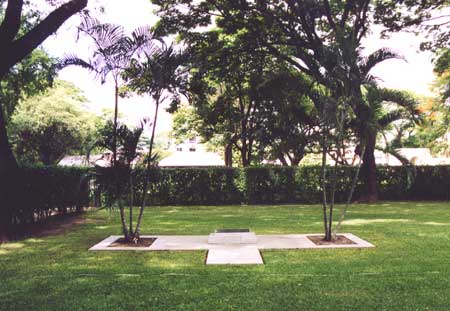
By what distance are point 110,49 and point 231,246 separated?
448 cm

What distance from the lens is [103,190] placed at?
8.40 m

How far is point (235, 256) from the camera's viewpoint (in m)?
7.20

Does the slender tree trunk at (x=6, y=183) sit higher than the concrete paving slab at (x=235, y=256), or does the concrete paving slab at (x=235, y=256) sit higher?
the slender tree trunk at (x=6, y=183)

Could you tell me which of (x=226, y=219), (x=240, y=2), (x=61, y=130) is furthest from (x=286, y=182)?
(x=61, y=130)

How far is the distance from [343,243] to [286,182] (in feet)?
32.8

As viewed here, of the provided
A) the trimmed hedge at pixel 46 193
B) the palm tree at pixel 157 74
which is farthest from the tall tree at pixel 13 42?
the palm tree at pixel 157 74

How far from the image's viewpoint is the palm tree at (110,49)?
8508mm

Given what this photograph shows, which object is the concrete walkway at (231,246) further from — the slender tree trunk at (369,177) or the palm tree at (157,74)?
the slender tree trunk at (369,177)

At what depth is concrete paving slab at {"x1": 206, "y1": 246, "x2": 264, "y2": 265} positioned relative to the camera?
22.2 feet

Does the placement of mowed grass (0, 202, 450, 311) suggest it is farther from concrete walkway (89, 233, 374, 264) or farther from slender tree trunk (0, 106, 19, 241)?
slender tree trunk (0, 106, 19, 241)

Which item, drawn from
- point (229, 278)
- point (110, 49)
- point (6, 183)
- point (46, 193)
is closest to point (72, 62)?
point (110, 49)

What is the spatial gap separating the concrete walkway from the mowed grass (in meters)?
0.25

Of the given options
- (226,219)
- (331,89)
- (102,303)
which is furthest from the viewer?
(226,219)

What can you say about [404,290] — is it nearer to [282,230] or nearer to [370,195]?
[282,230]
